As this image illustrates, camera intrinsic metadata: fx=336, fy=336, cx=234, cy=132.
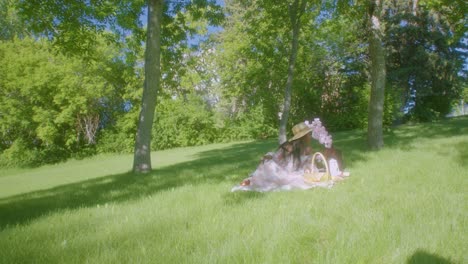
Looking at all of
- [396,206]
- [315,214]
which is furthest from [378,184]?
[315,214]

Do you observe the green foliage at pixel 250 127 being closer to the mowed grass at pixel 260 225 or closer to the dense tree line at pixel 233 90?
the dense tree line at pixel 233 90

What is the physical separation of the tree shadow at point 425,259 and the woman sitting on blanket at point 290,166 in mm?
3084

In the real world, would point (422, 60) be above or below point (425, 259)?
above

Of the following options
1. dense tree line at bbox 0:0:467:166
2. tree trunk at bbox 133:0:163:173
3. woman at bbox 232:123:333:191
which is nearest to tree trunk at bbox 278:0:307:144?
dense tree line at bbox 0:0:467:166

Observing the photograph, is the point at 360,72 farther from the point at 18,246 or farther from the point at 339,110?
the point at 18,246

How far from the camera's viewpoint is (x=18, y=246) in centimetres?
373

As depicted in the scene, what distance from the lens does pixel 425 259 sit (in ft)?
9.40

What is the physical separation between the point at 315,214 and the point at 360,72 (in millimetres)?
24893

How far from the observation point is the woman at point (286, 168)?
20.9 feet

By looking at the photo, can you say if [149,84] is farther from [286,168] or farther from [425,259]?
[425,259]

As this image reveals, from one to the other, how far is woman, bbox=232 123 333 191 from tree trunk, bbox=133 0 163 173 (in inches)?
192

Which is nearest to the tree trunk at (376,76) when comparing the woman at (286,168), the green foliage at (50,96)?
the woman at (286,168)

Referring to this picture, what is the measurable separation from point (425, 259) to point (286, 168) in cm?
431

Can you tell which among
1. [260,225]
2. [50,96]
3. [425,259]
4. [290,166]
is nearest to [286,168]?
[290,166]
